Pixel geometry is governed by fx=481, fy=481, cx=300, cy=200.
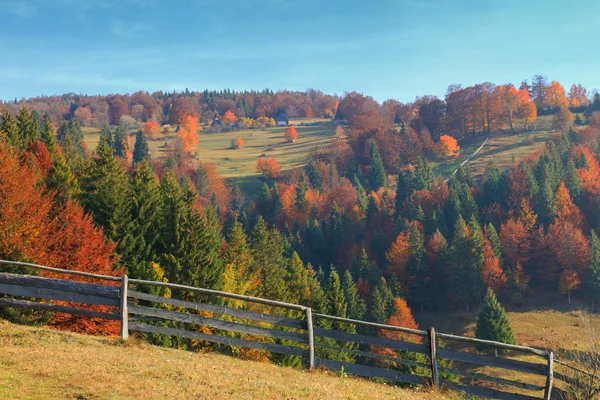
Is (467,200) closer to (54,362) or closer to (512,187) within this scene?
(512,187)

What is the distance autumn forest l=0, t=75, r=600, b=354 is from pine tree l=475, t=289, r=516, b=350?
33.6 feet

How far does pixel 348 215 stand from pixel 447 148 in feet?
188

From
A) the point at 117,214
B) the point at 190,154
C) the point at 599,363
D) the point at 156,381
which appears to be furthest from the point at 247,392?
the point at 190,154

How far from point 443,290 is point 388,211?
27.8 meters

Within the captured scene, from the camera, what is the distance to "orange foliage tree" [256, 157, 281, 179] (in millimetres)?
143125

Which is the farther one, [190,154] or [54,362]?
[190,154]

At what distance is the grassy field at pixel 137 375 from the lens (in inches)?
342

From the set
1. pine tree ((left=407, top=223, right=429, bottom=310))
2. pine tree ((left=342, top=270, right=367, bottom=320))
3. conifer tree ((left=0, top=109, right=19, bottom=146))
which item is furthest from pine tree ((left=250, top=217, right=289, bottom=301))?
pine tree ((left=407, top=223, right=429, bottom=310))

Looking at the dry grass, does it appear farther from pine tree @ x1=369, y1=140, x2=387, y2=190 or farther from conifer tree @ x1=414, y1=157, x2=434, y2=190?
conifer tree @ x1=414, y1=157, x2=434, y2=190

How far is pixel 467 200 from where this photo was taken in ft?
316

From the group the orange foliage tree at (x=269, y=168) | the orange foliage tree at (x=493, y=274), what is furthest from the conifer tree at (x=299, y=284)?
the orange foliage tree at (x=269, y=168)

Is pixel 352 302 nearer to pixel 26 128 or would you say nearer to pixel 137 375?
pixel 26 128

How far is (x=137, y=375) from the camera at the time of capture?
9539 millimetres

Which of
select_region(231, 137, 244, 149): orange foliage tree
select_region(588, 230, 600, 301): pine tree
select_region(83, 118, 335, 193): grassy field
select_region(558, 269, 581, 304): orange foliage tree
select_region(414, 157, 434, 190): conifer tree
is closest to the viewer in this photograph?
select_region(588, 230, 600, 301): pine tree
